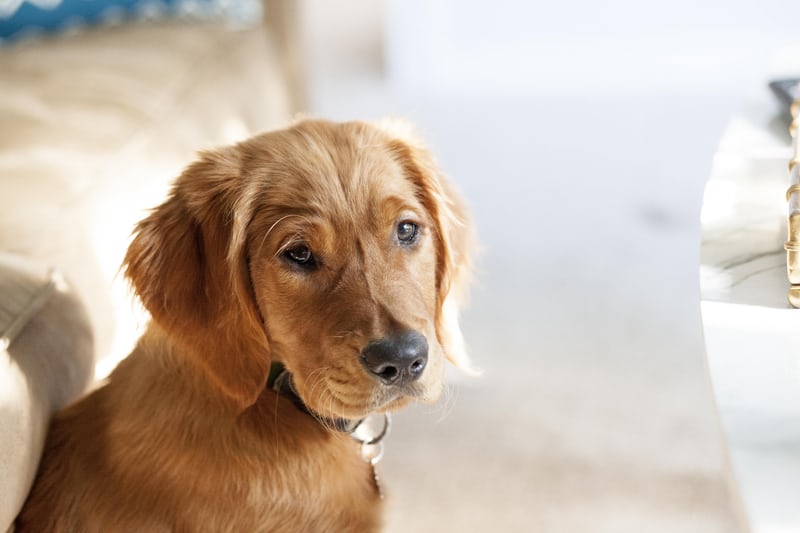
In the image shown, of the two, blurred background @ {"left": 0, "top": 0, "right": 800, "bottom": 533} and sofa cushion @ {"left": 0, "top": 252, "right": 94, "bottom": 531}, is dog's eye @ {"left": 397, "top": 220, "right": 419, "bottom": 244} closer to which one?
sofa cushion @ {"left": 0, "top": 252, "right": 94, "bottom": 531}

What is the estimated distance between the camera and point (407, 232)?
1.42m

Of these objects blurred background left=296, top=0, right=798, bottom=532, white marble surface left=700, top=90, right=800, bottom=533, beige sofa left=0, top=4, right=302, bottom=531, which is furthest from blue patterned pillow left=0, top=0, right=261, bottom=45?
white marble surface left=700, top=90, right=800, bottom=533

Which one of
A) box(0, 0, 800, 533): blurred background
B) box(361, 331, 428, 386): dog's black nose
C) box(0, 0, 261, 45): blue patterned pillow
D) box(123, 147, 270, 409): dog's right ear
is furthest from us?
box(0, 0, 261, 45): blue patterned pillow

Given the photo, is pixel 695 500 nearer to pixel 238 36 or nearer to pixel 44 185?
pixel 44 185

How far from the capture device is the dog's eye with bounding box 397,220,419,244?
4.61 ft

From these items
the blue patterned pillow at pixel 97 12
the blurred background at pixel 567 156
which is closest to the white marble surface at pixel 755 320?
the blurred background at pixel 567 156

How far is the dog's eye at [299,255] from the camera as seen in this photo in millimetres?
1350

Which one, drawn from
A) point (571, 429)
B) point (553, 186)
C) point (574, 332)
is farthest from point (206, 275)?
point (553, 186)

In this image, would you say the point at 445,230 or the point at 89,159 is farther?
the point at 89,159

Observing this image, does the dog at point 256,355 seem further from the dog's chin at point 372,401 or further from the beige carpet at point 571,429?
the beige carpet at point 571,429

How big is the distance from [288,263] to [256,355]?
0.49 feet

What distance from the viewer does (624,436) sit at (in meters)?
2.36

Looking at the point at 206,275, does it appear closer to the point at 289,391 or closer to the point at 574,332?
the point at 289,391

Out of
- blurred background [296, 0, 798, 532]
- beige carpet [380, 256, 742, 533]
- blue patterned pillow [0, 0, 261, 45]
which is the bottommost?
beige carpet [380, 256, 742, 533]
